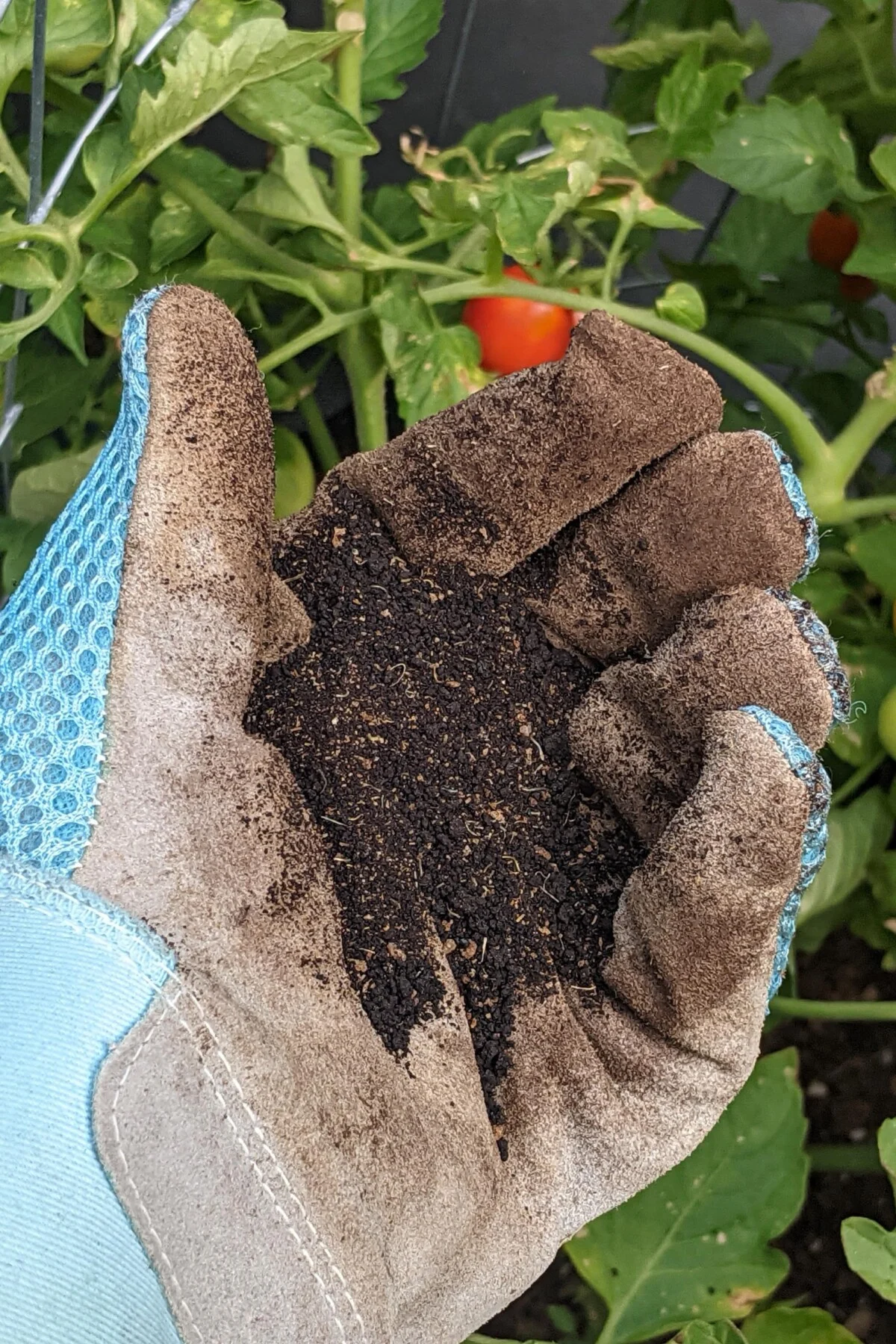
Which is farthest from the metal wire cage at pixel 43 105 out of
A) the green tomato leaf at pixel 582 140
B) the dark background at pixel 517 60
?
the dark background at pixel 517 60

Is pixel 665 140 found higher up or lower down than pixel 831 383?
higher up

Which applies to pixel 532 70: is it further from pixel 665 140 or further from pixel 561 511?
pixel 561 511

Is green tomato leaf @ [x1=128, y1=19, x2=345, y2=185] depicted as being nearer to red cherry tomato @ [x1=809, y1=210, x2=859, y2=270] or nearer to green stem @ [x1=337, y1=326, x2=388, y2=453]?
green stem @ [x1=337, y1=326, x2=388, y2=453]

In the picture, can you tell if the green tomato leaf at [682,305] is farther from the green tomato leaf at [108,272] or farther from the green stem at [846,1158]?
the green stem at [846,1158]

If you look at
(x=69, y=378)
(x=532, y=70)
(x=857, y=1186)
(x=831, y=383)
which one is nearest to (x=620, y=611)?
(x=69, y=378)

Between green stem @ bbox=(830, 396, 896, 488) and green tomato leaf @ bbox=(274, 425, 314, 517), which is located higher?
green tomato leaf @ bbox=(274, 425, 314, 517)

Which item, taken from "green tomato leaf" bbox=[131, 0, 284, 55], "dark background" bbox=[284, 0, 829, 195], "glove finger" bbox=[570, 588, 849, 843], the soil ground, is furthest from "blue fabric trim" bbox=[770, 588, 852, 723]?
"dark background" bbox=[284, 0, 829, 195]
